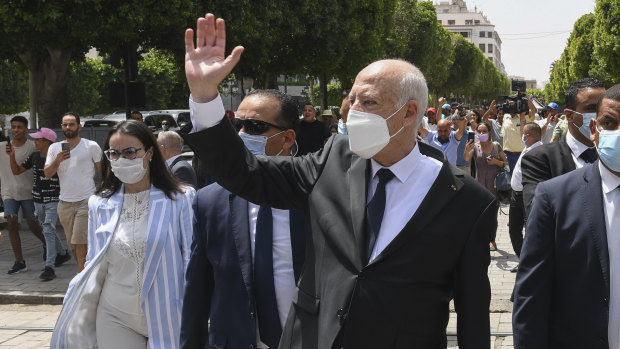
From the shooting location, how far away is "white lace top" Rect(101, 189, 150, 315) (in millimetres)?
4020

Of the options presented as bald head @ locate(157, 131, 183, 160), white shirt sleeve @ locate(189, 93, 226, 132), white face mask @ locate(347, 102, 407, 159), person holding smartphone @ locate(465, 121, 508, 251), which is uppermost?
white shirt sleeve @ locate(189, 93, 226, 132)

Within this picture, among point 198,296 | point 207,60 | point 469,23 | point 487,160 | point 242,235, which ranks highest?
point 469,23

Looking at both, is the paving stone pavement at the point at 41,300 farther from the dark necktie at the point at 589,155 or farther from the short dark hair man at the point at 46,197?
the dark necktie at the point at 589,155

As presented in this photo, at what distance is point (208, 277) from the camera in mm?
3344

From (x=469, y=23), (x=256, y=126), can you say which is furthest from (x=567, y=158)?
(x=469, y=23)

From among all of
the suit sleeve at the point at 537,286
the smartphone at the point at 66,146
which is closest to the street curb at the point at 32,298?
the smartphone at the point at 66,146

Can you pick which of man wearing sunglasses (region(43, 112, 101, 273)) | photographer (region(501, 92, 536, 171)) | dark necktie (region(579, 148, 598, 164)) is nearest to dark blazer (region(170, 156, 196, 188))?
dark necktie (region(579, 148, 598, 164))

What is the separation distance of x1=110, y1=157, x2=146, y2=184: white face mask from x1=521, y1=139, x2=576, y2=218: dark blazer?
7.18ft

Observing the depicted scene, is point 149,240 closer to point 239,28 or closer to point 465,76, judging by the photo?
point 239,28

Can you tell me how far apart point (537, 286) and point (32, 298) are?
22.4 feet

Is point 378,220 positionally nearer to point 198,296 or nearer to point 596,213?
point 596,213

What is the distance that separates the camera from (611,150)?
303 centimetres

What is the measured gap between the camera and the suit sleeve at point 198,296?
327 cm

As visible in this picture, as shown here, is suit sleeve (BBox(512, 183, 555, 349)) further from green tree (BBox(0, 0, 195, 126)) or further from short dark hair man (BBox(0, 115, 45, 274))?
green tree (BBox(0, 0, 195, 126))
